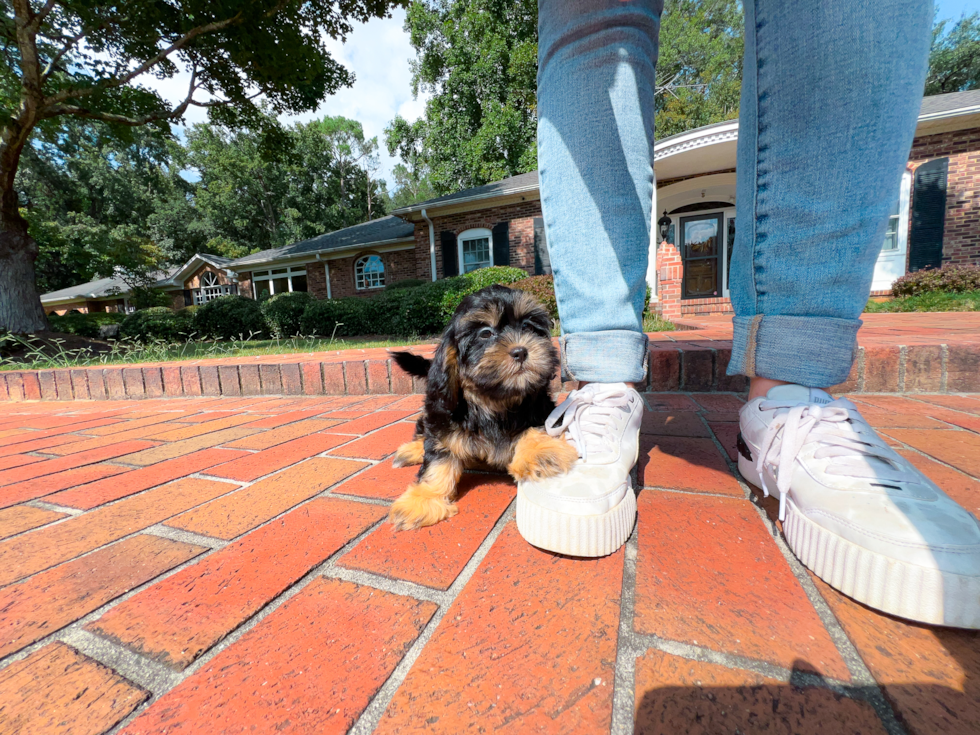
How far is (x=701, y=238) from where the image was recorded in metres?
14.3

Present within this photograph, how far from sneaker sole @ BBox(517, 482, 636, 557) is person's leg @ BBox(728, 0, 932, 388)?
81 cm

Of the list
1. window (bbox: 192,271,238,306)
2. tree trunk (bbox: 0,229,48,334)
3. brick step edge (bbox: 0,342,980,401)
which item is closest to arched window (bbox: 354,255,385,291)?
tree trunk (bbox: 0,229,48,334)

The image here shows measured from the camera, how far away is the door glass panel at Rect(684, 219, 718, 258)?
14.0 m

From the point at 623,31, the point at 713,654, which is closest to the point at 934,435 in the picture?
the point at 713,654

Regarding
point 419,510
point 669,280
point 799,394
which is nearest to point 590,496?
point 419,510

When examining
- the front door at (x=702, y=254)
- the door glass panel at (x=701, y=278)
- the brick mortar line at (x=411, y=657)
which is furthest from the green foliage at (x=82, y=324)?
the door glass panel at (x=701, y=278)

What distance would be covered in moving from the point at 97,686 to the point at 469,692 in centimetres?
71

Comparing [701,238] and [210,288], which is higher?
[210,288]

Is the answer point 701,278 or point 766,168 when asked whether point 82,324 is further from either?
point 701,278

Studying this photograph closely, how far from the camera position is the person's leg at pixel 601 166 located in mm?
1528

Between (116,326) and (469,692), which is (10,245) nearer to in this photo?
(116,326)

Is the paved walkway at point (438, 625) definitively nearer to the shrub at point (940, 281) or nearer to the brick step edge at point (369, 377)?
the brick step edge at point (369, 377)

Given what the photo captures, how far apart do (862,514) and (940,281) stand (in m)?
13.6

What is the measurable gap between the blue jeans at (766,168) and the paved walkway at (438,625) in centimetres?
56
